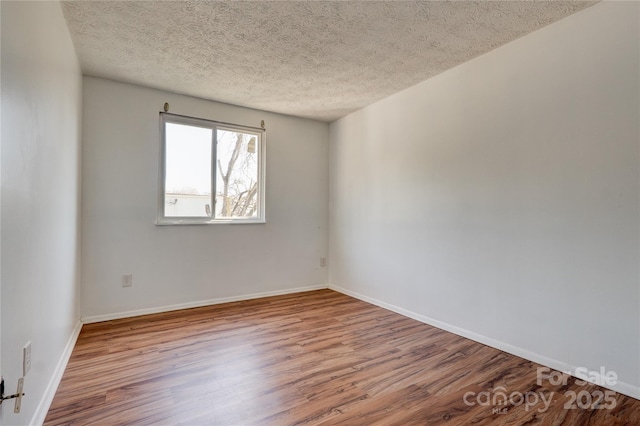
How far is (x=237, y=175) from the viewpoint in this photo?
3906mm

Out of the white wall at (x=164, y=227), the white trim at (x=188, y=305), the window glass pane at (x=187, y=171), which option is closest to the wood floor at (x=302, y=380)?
the white trim at (x=188, y=305)

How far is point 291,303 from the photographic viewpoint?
12.2 ft

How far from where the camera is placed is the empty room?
66.1 inches

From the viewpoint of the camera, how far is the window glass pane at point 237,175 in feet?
12.4

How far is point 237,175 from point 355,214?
5.17 ft

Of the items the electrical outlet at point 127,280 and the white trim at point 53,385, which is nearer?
the white trim at point 53,385

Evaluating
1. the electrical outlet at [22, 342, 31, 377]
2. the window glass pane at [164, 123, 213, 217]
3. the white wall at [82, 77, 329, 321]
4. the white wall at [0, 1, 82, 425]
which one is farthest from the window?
the electrical outlet at [22, 342, 31, 377]

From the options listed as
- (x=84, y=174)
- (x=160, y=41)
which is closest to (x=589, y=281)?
(x=160, y=41)

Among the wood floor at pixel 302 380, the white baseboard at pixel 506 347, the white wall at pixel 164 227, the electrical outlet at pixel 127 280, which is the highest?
the white wall at pixel 164 227

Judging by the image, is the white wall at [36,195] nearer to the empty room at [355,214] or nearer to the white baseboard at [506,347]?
the empty room at [355,214]

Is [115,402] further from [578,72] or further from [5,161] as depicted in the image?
[578,72]

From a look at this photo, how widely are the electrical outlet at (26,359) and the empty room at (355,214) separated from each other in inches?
0.7

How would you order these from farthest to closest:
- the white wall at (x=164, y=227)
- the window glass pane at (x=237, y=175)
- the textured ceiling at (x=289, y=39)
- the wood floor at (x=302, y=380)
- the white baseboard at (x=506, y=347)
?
1. the window glass pane at (x=237, y=175)
2. the white wall at (x=164, y=227)
3. the textured ceiling at (x=289, y=39)
4. the white baseboard at (x=506, y=347)
5. the wood floor at (x=302, y=380)

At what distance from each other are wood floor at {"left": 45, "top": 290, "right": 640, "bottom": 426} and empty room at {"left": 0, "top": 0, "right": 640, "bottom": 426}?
18 millimetres
